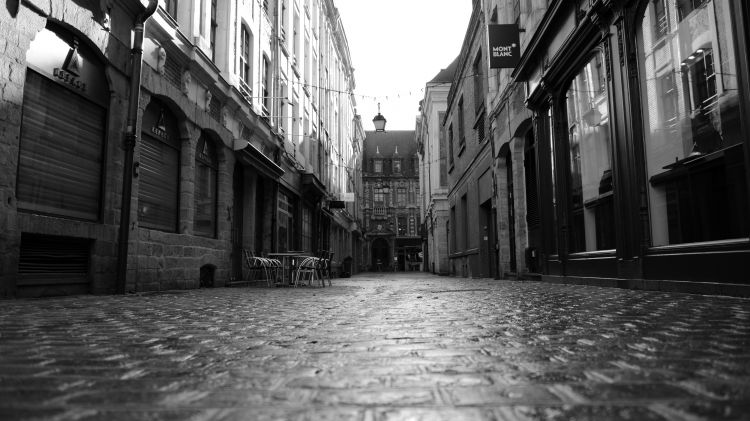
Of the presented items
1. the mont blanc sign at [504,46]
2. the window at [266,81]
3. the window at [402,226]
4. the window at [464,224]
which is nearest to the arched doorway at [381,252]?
the window at [402,226]

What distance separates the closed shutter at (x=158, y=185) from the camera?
9.40m

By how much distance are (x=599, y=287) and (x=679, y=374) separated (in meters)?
6.12

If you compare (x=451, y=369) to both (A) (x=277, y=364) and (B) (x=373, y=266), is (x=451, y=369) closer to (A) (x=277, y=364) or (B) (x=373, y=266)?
(A) (x=277, y=364)

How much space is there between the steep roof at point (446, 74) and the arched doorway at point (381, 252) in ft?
90.7

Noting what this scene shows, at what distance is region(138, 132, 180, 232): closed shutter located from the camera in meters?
9.40

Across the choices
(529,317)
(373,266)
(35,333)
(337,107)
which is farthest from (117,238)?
(373,266)

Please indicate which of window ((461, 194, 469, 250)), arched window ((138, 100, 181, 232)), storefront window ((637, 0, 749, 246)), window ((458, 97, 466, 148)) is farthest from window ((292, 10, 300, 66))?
storefront window ((637, 0, 749, 246))

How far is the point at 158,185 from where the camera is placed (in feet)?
32.7

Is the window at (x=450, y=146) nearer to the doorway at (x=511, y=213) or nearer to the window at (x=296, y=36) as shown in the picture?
the window at (x=296, y=36)

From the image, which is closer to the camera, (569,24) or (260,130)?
(569,24)

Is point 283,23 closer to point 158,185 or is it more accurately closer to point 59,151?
point 158,185

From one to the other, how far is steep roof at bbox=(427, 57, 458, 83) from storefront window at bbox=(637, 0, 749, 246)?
25220 millimetres

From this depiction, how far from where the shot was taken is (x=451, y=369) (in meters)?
2.15

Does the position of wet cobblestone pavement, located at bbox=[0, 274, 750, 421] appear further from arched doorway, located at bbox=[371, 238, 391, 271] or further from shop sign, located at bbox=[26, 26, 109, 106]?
arched doorway, located at bbox=[371, 238, 391, 271]
